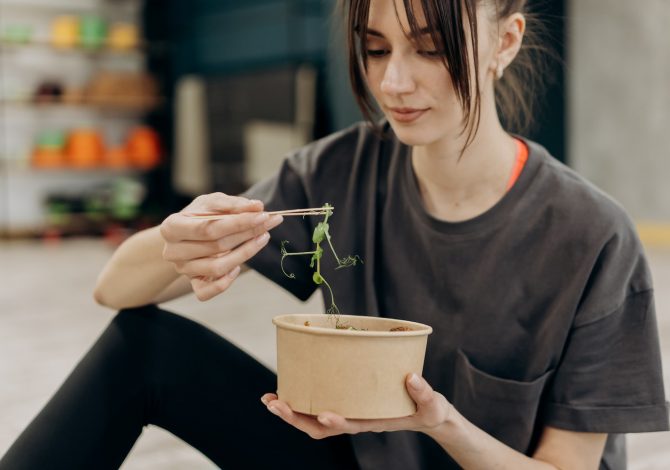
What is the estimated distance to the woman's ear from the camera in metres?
0.99

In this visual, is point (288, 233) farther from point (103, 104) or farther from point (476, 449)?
point (103, 104)

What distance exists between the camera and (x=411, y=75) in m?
0.91

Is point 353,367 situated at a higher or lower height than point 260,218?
lower

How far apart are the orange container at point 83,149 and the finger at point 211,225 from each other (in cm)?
582

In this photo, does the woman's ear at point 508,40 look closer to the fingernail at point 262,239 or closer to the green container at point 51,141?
the fingernail at point 262,239

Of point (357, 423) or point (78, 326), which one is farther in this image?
point (78, 326)

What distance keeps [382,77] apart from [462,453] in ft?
1.37

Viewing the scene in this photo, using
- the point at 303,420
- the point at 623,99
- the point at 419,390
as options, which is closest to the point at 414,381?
the point at 419,390

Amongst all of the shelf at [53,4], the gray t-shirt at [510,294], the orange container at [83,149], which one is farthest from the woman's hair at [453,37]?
the shelf at [53,4]

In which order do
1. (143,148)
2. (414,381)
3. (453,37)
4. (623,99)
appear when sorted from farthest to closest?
1. (143,148)
2. (623,99)
3. (453,37)
4. (414,381)

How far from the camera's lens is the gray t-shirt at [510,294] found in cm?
93

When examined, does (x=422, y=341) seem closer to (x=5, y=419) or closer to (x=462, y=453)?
(x=462, y=453)

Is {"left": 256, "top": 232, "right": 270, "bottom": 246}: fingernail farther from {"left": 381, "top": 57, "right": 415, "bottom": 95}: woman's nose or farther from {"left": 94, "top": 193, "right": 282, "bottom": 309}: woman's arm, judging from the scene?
{"left": 381, "top": 57, "right": 415, "bottom": 95}: woman's nose

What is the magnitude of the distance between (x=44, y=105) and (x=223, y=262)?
5986mm
